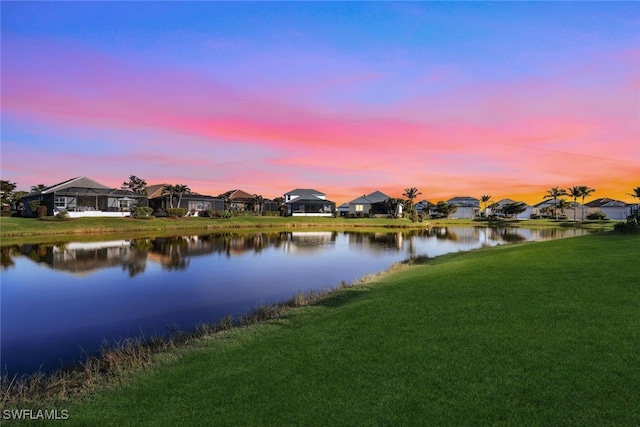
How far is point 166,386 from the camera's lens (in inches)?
298

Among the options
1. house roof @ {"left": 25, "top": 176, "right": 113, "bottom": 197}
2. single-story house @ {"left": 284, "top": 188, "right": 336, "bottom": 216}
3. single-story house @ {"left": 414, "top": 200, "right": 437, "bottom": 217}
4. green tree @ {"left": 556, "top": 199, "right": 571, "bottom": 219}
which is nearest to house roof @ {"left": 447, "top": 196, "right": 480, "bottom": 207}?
single-story house @ {"left": 414, "top": 200, "right": 437, "bottom": 217}

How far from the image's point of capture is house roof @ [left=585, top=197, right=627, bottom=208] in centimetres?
11306

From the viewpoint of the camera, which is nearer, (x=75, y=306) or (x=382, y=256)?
(x=75, y=306)

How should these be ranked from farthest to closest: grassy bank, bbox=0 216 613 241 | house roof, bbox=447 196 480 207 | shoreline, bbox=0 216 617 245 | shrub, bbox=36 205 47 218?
house roof, bbox=447 196 480 207 < shrub, bbox=36 205 47 218 < grassy bank, bbox=0 216 613 241 < shoreline, bbox=0 216 617 245

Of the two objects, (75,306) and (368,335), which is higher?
(368,335)

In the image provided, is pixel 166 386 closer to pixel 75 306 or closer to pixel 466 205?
pixel 75 306

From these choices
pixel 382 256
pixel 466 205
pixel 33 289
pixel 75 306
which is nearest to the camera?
pixel 75 306

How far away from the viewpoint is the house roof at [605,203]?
371ft

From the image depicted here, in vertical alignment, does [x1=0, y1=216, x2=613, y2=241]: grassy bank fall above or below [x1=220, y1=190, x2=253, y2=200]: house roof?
below

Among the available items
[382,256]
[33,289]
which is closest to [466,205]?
[382,256]

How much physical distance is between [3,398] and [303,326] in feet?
23.2

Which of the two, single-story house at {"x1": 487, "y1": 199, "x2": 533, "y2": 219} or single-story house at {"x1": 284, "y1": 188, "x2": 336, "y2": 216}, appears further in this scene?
single-story house at {"x1": 487, "y1": 199, "x2": 533, "y2": 219}

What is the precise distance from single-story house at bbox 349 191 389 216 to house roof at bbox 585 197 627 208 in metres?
66.2

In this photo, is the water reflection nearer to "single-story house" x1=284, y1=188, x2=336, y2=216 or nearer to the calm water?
the calm water
